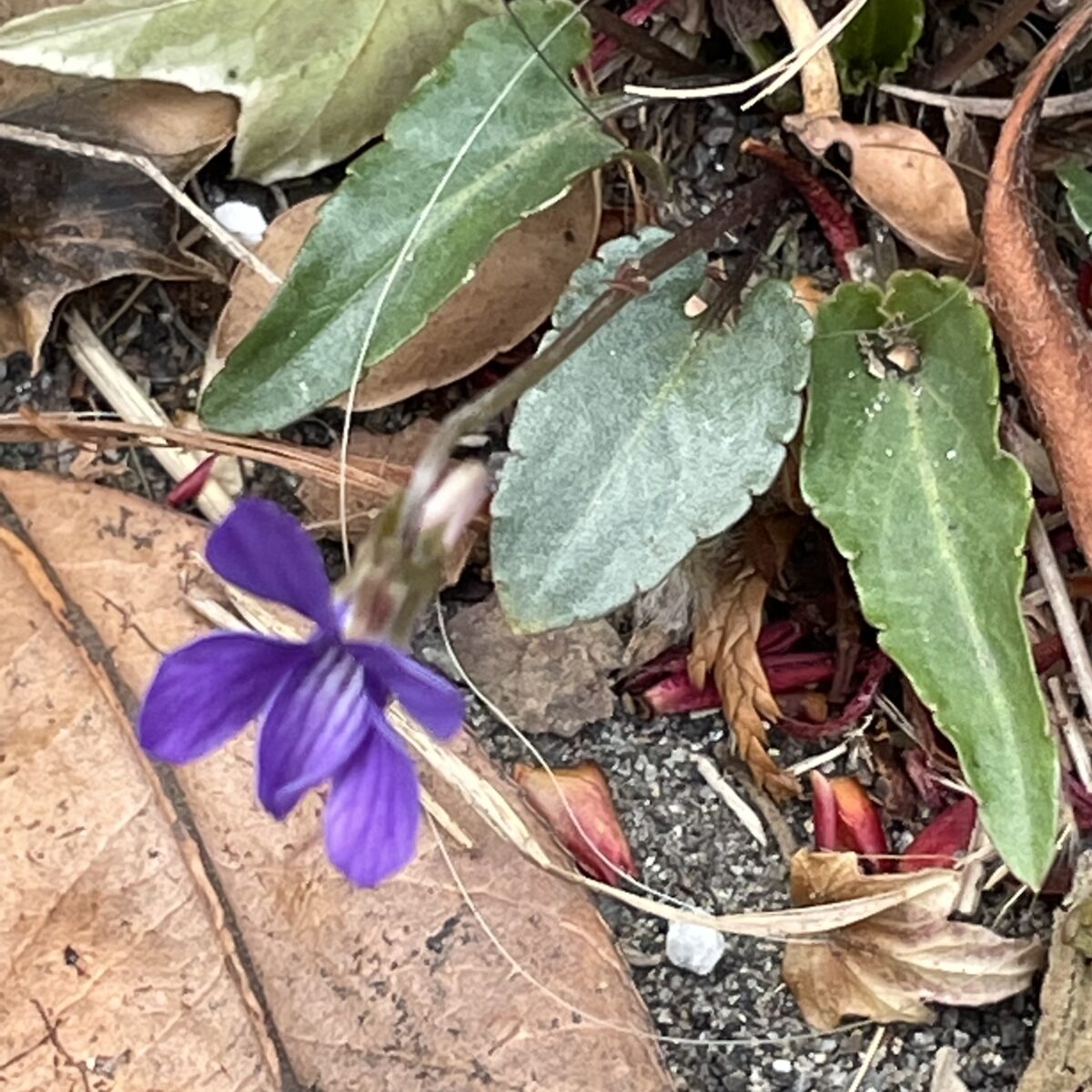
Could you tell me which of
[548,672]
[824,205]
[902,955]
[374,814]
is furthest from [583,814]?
[824,205]

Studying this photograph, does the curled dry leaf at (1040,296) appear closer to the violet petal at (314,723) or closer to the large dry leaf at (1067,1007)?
the large dry leaf at (1067,1007)

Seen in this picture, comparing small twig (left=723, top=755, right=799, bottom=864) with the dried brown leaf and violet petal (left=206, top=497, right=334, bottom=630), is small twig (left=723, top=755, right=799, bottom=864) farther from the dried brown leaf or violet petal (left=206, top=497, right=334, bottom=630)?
violet petal (left=206, top=497, right=334, bottom=630)

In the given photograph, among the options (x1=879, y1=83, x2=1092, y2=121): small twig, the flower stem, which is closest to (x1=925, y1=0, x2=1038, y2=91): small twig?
(x1=879, y1=83, x2=1092, y2=121): small twig

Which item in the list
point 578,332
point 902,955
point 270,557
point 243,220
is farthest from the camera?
point 243,220

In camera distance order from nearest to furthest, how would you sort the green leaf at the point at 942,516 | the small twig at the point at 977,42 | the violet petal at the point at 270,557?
the violet petal at the point at 270,557
the green leaf at the point at 942,516
the small twig at the point at 977,42

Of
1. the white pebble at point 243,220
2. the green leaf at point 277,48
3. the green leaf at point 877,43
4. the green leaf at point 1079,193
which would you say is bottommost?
the green leaf at point 1079,193

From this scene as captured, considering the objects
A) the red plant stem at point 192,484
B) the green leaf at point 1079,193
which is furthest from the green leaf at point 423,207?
the green leaf at point 1079,193

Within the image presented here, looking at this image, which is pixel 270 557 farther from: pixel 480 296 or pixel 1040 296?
pixel 1040 296
